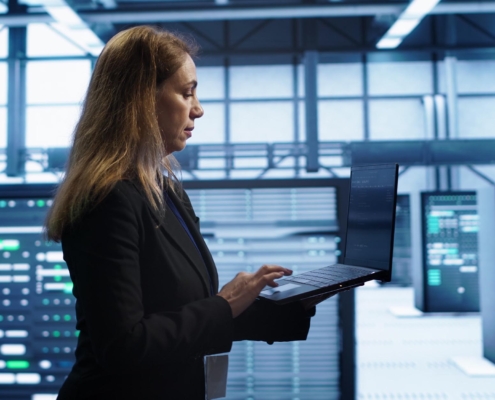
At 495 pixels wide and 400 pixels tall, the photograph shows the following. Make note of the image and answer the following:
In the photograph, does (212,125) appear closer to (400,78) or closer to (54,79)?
(54,79)

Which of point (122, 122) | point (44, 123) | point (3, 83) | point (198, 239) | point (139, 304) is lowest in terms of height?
point (139, 304)

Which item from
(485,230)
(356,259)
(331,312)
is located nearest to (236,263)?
(331,312)

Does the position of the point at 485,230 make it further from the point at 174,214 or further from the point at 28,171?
the point at 28,171

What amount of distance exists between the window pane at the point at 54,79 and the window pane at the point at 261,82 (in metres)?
3.36

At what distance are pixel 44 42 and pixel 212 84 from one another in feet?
12.8

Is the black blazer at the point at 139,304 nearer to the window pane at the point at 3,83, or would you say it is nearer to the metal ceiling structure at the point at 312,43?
the metal ceiling structure at the point at 312,43

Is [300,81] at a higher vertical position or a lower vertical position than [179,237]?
higher

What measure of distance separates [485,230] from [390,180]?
4.10 metres

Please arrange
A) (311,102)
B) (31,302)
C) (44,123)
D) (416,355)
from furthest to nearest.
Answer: (44,123) < (311,102) < (416,355) < (31,302)

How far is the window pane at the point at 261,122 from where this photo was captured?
12.9 meters

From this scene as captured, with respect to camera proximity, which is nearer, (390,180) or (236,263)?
(390,180)

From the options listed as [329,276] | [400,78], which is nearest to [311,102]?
[400,78]

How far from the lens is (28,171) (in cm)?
1175

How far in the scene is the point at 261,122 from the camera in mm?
12914
